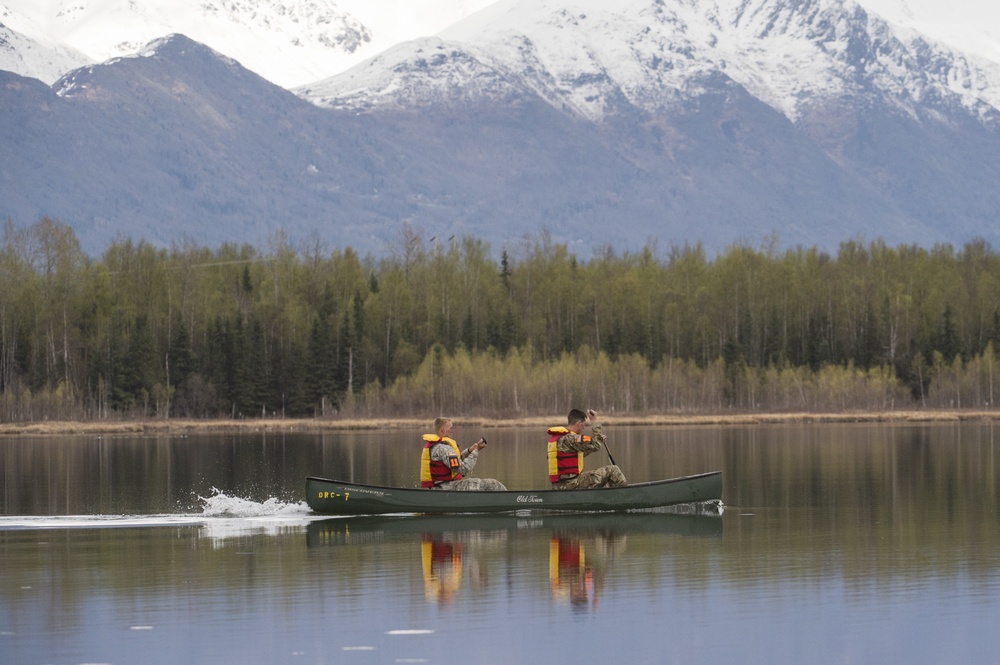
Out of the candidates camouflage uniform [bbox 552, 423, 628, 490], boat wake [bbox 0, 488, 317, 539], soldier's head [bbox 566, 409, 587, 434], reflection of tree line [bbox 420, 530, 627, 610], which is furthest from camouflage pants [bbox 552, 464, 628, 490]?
boat wake [bbox 0, 488, 317, 539]

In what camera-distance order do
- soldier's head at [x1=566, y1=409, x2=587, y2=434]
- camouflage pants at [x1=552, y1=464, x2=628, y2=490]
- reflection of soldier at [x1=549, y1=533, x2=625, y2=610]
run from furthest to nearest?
1. camouflage pants at [x1=552, y1=464, x2=628, y2=490]
2. soldier's head at [x1=566, y1=409, x2=587, y2=434]
3. reflection of soldier at [x1=549, y1=533, x2=625, y2=610]

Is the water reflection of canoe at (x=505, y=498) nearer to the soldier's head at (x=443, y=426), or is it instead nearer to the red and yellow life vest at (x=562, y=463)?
the red and yellow life vest at (x=562, y=463)

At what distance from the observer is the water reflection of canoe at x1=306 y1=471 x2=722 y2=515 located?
120ft

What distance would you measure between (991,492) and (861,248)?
85948 millimetres

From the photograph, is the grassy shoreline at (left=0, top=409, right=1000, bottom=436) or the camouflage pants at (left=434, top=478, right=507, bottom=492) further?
the grassy shoreline at (left=0, top=409, right=1000, bottom=436)

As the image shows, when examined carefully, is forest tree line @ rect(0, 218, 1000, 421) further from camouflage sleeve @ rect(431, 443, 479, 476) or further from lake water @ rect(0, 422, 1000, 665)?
camouflage sleeve @ rect(431, 443, 479, 476)

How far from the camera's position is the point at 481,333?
11325 cm

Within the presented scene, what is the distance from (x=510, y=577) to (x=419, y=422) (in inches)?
2782

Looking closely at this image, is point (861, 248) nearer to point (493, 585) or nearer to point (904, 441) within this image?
point (904, 441)

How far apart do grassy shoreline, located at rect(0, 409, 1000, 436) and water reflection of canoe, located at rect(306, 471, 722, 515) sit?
2269 inches

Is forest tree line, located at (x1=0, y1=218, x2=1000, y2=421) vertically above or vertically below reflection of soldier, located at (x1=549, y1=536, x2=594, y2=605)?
above

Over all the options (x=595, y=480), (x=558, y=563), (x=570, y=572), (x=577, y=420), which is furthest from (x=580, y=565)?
(x=595, y=480)

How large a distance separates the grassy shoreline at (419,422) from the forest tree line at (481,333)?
3.99 metres

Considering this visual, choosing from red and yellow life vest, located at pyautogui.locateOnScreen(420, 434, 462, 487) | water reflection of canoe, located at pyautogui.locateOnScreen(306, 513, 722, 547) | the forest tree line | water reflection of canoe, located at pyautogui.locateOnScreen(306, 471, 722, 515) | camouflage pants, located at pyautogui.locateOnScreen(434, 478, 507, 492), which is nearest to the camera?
water reflection of canoe, located at pyautogui.locateOnScreen(306, 513, 722, 547)
